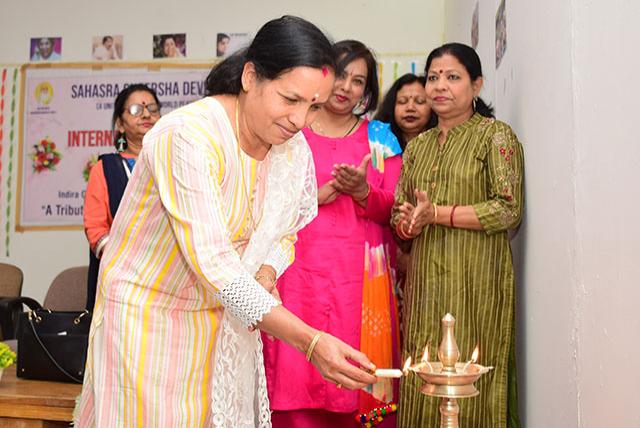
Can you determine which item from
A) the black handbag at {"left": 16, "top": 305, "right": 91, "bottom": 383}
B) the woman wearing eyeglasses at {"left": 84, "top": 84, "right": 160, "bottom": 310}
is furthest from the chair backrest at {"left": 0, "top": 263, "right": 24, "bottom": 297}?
the black handbag at {"left": 16, "top": 305, "right": 91, "bottom": 383}

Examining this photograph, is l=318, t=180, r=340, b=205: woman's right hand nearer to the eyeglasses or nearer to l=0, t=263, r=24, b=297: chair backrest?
the eyeglasses

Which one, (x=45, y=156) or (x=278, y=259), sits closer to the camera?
(x=278, y=259)

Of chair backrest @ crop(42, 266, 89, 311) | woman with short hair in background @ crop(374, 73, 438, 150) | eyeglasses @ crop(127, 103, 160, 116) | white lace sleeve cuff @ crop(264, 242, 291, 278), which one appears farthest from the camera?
chair backrest @ crop(42, 266, 89, 311)

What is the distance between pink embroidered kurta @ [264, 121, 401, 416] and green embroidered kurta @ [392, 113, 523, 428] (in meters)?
0.30

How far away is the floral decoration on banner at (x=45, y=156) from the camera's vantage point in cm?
578

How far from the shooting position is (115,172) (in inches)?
134

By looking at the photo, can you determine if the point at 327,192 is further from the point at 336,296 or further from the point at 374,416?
the point at 374,416

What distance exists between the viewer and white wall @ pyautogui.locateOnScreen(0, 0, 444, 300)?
18.1 ft

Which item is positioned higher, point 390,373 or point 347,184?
point 347,184

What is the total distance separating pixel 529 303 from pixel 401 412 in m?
0.52

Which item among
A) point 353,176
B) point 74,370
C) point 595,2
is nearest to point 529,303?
point 353,176

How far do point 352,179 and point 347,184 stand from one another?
0.03m

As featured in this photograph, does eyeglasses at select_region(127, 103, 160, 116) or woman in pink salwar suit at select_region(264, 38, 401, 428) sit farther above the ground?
A: eyeglasses at select_region(127, 103, 160, 116)

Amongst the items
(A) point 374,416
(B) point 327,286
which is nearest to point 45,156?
(B) point 327,286
